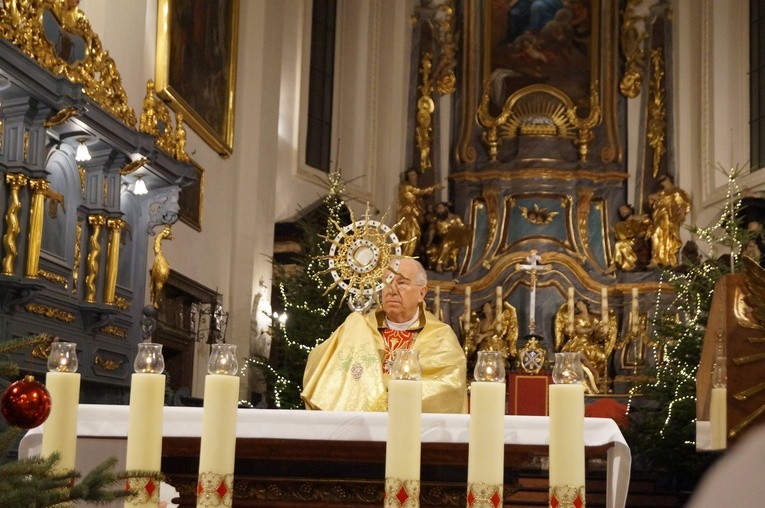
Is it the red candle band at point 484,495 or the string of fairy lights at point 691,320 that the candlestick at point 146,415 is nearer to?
the red candle band at point 484,495

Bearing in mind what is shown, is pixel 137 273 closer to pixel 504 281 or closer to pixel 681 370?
pixel 681 370

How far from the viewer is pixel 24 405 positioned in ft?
5.79

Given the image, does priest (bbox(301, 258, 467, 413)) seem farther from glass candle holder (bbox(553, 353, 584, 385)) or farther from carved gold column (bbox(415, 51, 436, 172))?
carved gold column (bbox(415, 51, 436, 172))

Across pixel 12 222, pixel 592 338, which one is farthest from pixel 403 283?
pixel 592 338

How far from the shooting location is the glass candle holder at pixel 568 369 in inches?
92.4

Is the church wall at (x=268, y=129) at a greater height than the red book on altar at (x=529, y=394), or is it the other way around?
the church wall at (x=268, y=129)

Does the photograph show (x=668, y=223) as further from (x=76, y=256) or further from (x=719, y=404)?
(x=719, y=404)

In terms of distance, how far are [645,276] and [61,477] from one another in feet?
50.0

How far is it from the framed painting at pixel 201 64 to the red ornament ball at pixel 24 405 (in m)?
9.32

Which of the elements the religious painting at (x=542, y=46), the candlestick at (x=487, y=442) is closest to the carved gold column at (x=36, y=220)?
the candlestick at (x=487, y=442)

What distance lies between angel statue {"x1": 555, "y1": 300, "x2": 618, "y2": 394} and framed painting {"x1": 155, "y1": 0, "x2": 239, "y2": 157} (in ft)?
19.2

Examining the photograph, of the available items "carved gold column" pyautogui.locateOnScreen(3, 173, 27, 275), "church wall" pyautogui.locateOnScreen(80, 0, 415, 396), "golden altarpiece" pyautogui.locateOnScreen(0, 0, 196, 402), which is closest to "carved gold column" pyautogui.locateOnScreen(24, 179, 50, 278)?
"golden altarpiece" pyautogui.locateOnScreen(0, 0, 196, 402)

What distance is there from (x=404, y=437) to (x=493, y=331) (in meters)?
14.1

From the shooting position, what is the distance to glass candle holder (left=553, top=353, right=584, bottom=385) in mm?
2348
